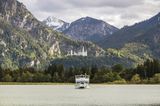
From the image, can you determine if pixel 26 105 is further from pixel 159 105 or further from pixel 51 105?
pixel 159 105

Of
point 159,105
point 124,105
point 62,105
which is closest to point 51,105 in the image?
point 62,105

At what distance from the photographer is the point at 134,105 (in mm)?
108750

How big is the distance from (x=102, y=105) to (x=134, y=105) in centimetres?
804

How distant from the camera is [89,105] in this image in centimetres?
10862

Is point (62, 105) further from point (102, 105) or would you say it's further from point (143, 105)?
point (143, 105)

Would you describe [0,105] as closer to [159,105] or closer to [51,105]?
[51,105]

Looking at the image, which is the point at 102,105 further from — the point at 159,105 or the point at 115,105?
the point at 159,105

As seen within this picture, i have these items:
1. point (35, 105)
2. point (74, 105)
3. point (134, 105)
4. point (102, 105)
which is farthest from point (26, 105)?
point (134, 105)

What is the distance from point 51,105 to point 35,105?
4027 mm

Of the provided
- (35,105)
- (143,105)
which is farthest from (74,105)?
(143,105)

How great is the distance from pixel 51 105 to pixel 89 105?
31.9 ft

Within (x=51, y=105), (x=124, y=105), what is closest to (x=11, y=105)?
(x=51, y=105)

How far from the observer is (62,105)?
110438 millimetres

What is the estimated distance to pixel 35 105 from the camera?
110 metres
